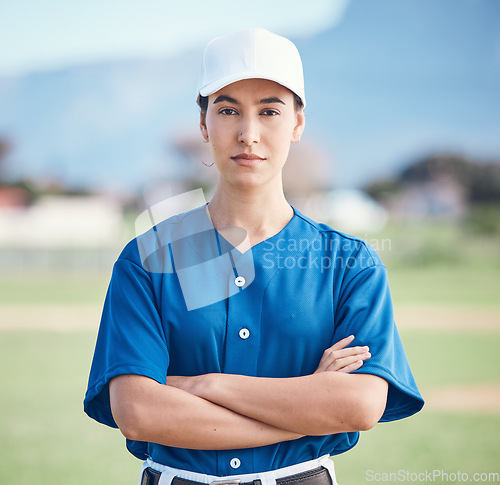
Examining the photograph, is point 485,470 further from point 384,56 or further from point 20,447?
point 384,56

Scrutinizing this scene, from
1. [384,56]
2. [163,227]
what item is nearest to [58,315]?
[163,227]

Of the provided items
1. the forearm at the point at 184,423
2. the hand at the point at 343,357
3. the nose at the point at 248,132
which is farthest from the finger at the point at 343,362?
the nose at the point at 248,132

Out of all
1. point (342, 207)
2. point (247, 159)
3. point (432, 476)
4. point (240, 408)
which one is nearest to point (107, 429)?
point (432, 476)

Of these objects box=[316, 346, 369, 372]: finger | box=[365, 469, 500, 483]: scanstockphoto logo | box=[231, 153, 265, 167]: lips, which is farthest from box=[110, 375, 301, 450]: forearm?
box=[365, 469, 500, 483]: scanstockphoto logo

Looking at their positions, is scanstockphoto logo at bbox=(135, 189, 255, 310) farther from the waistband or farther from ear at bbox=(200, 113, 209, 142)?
the waistband

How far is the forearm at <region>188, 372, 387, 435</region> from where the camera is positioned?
1414mm

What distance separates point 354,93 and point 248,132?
158 meters

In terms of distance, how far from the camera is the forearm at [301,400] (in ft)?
4.64

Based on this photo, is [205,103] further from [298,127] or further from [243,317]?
[243,317]

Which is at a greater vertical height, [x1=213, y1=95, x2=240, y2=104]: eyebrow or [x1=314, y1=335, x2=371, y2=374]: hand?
[x1=213, y1=95, x2=240, y2=104]: eyebrow

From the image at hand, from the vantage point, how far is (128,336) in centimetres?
147

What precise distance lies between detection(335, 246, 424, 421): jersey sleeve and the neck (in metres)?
0.24

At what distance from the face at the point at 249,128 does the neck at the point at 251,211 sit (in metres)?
0.06

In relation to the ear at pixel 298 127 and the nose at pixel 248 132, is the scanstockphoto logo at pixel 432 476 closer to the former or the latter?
the ear at pixel 298 127
